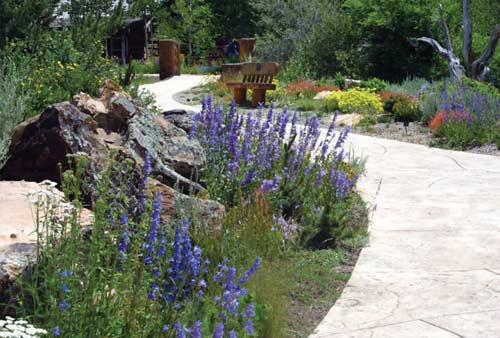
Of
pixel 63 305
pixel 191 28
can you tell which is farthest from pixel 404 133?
pixel 191 28

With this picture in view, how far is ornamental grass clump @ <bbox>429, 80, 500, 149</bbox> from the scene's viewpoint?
11555mm

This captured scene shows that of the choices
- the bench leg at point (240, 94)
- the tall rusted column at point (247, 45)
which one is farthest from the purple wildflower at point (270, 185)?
the tall rusted column at point (247, 45)

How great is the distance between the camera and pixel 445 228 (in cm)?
664

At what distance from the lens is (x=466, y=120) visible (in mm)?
11914

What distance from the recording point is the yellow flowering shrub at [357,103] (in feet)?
51.4

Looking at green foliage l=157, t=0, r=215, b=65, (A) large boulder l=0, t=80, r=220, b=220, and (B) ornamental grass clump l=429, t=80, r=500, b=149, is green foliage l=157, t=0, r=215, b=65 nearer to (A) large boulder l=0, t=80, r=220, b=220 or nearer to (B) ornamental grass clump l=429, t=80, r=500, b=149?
(B) ornamental grass clump l=429, t=80, r=500, b=149

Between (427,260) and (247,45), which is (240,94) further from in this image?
(427,260)

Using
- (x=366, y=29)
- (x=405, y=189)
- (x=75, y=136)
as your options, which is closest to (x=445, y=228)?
(x=405, y=189)

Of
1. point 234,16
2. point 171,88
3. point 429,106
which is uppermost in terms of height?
point 234,16

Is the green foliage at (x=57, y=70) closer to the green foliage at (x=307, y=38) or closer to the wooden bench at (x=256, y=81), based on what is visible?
the wooden bench at (x=256, y=81)

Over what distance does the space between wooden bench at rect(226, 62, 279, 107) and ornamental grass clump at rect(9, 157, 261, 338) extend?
1343 centimetres

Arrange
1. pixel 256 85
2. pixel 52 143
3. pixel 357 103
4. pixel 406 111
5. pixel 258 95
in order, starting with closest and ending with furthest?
pixel 52 143, pixel 406 111, pixel 357 103, pixel 256 85, pixel 258 95

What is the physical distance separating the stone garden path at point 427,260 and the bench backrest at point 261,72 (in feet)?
27.8

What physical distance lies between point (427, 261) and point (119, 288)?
2850mm
